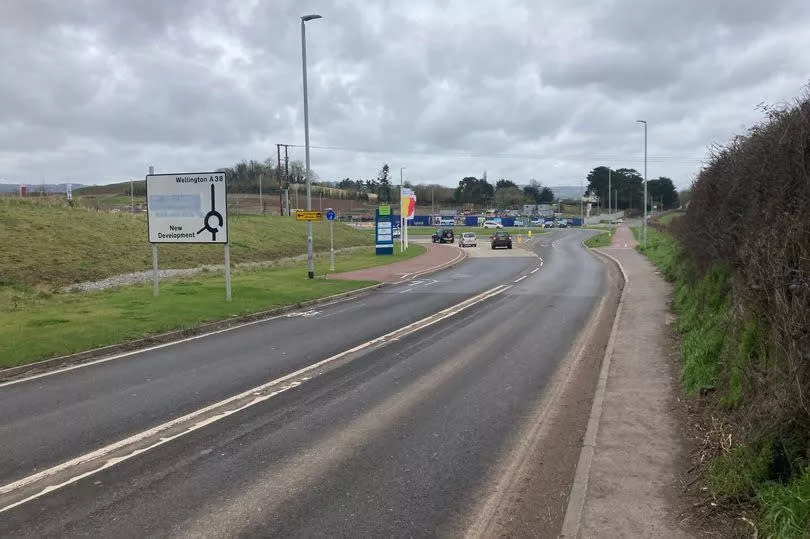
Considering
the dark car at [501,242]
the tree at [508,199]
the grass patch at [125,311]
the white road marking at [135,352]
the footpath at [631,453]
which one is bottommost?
the footpath at [631,453]

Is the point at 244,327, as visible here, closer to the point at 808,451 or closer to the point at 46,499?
the point at 46,499

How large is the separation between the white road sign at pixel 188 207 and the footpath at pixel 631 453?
40.3 ft

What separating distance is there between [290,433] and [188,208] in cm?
1400

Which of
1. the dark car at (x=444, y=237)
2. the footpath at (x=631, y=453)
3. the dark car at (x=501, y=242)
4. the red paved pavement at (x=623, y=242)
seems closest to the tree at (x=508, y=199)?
the red paved pavement at (x=623, y=242)

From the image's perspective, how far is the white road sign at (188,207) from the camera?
19484 mm

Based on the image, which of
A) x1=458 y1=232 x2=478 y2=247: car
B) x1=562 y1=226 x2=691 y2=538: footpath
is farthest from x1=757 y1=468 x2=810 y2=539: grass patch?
x1=458 y1=232 x2=478 y2=247: car

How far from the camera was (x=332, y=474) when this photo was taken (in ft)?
19.9

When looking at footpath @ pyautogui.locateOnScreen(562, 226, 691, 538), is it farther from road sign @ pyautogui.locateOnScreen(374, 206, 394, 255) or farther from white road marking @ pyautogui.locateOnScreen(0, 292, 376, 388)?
road sign @ pyautogui.locateOnScreen(374, 206, 394, 255)

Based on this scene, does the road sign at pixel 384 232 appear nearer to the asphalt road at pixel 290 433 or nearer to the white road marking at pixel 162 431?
the asphalt road at pixel 290 433

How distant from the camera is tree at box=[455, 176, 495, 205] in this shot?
186 m

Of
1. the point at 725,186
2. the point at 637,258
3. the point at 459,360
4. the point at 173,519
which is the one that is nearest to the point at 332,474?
the point at 173,519

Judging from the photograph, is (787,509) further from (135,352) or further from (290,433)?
(135,352)

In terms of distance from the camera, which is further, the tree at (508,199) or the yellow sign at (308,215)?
the tree at (508,199)

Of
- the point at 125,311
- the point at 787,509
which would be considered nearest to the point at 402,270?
the point at 125,311
